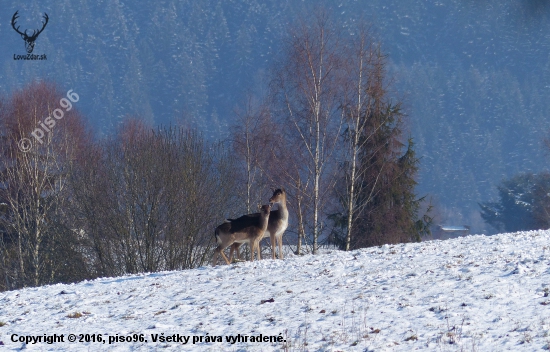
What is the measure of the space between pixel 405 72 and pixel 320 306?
228 feet

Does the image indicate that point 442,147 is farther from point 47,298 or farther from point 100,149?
point 47,298

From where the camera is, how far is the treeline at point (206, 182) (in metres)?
27.4

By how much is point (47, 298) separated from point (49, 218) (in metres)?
18.1

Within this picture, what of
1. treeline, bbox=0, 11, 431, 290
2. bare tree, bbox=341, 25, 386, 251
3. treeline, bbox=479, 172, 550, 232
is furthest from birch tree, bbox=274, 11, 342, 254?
treeline, bbox=479, 172, 550, 232

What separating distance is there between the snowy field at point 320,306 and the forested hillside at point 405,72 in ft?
198

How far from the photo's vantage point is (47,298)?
1511cm

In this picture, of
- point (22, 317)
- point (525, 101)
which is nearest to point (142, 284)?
point (22, 317)

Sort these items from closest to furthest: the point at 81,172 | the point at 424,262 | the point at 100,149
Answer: the point at 424,262 < the point at 81,172 < the point at 100,149

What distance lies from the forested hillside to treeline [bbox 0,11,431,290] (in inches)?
1689

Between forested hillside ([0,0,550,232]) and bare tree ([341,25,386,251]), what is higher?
forested hillside ([0,0,550,232])

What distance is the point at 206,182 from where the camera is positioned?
95.8 feet

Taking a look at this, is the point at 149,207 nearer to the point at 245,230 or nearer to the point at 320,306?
the point at 245,230

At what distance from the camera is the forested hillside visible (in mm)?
79312

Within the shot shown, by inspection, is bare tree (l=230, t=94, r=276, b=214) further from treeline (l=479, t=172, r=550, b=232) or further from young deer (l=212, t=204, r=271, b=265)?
treeline (l=479, t=172, r=550, b=232)
